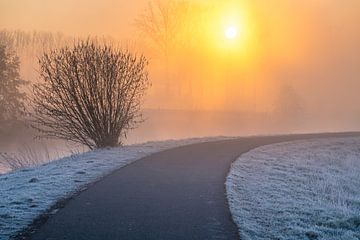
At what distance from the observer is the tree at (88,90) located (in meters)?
20.5

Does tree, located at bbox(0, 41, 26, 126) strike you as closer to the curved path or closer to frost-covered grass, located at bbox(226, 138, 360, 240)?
frost-covered grass, located at bbox(226, 138, 360, 240)

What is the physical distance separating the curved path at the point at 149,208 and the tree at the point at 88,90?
7552 mm

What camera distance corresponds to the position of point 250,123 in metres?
72.1

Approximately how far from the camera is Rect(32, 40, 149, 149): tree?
2050cm

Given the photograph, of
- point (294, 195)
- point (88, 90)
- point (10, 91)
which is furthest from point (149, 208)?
point (10, 91)

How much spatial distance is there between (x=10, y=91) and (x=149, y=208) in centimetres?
4128

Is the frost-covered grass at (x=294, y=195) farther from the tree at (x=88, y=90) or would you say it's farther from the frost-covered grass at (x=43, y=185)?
the tree at (x=88, y=90)

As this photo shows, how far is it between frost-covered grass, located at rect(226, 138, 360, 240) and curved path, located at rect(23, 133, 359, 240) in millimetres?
453

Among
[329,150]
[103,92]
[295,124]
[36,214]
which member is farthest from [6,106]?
[295,124]

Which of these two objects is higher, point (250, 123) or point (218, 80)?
point (218, 80)

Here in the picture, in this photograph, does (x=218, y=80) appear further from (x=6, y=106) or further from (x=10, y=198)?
(x=10, y=198)

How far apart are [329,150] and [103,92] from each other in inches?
469

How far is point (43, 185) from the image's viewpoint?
1105 cm

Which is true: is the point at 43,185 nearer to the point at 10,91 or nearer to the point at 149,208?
the point at 149,208
